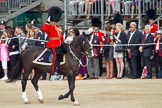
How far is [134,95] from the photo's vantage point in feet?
52.9

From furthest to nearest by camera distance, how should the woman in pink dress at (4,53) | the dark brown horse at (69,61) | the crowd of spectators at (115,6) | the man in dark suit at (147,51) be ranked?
the crowd of spectators at (115,6)
the woman in pink dress at (4,53)
the man in dark suit at (147,51)
the dark brown horse at (69,61)

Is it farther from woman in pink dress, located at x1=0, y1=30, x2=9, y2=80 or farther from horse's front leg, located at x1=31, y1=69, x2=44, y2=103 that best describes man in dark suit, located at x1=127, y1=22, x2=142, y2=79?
horse's front leg, located at x1=31, y1=69, x2=44, y2=103

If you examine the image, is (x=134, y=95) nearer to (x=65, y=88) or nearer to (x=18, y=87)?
(x=65, y=88)

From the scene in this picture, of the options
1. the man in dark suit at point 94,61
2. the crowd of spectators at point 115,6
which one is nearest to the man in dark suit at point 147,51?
the man in dark suit at point 94,61

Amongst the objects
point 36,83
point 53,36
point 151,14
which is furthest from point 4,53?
point 53,36

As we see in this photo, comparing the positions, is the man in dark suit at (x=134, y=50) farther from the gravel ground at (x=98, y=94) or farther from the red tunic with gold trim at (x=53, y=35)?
the red tunic with gold trim at (x=53, y=35)

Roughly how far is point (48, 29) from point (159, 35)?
22.9 feet

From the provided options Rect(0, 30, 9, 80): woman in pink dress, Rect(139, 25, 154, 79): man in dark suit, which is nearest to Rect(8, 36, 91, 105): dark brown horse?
Rect(139, 25, 154, 79): man in dark suit

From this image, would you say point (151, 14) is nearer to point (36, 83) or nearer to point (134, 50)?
point (134, 50)

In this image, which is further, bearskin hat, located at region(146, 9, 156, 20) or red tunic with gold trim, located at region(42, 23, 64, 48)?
bearskin hat, located at region(146, 9, 156, 20)

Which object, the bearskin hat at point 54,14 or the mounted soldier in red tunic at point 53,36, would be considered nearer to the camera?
the mounted soldier in red tunic at point 53,36

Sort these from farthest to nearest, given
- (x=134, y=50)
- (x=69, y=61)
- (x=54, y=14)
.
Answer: (x=134, y=50) → (x=54, y=14) → (x=69, y=61)

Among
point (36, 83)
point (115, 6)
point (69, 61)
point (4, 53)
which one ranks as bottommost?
point (36, 83)

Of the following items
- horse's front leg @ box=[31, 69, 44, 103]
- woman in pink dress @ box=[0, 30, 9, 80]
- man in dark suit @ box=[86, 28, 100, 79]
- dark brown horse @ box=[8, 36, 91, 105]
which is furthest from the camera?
woman in pink dress @ box=[0, 30, 9, 80]
